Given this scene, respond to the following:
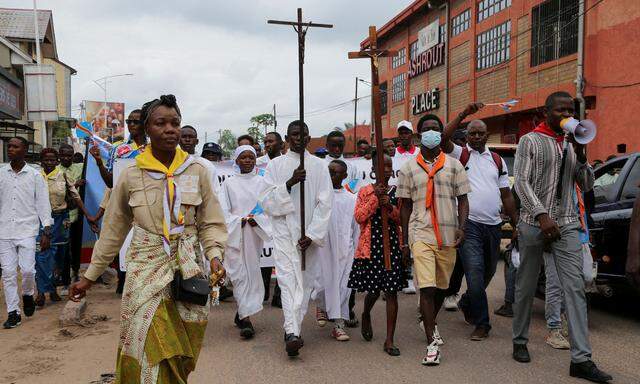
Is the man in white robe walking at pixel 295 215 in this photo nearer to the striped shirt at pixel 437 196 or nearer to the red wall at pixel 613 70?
the striped shirt at pixel 437 196

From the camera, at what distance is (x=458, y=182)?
17.1 ft

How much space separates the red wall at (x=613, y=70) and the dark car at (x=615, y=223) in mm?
12450

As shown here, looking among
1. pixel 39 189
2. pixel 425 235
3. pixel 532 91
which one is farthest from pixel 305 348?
pixel 532 91

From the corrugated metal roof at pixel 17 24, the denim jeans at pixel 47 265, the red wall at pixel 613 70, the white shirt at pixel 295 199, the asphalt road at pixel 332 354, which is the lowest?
the asphalt road at pixel 332 354

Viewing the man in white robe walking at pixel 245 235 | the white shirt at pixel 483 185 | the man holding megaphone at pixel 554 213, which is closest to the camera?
the man holding megaphone at pixel 554 213

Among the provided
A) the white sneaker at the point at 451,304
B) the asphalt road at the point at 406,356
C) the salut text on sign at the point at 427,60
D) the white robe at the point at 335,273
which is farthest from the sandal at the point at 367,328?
the salut text on sign at the point at 427,60

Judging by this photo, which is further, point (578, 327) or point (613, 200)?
point (613, 200)

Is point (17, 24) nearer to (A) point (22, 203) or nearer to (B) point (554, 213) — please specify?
(A) point (22, 203)

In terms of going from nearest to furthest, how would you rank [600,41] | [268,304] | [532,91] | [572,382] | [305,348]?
[572,382], [305,348], [268,304], [600,41], [532,91]

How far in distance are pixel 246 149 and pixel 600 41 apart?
16.0 metres

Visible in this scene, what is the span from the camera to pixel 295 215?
5652 mm

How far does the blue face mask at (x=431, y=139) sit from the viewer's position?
5.23m

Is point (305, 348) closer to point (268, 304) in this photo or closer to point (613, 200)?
point (268, 304)

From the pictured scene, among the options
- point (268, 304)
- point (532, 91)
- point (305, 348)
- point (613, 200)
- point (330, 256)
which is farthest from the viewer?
point (532, 91)
